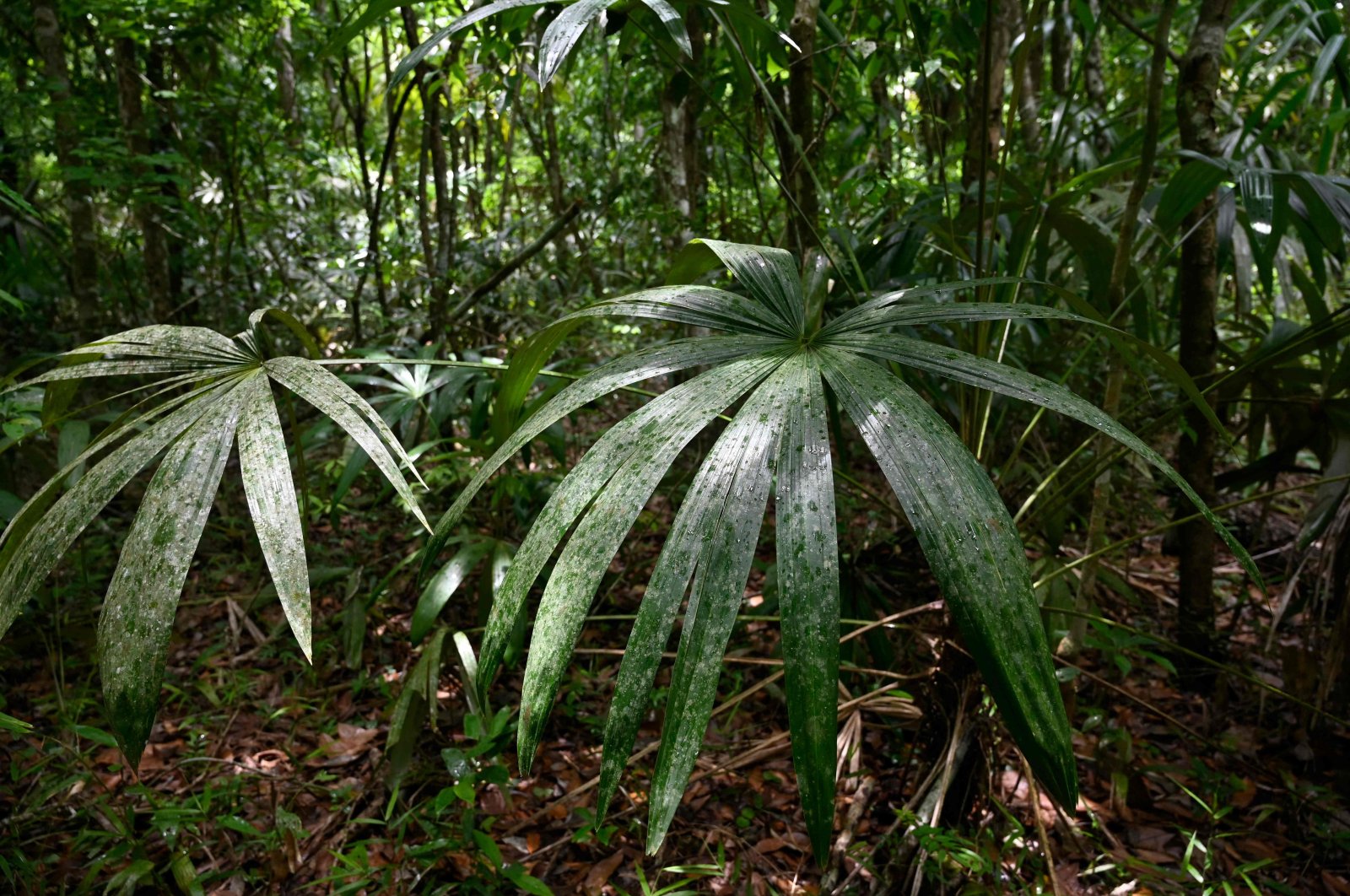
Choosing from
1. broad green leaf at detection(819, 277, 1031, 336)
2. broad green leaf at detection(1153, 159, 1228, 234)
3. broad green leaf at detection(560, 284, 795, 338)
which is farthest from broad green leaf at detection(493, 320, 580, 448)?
broad green leaf at detection(1153, 159, 1228, 234)

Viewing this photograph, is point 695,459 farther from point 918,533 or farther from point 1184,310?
point 918,533

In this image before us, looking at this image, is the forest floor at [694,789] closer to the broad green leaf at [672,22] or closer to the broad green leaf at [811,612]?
the broad green leaf at [811,612]

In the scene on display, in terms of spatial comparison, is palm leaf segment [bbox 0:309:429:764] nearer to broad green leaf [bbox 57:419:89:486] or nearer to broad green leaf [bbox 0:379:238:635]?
broad green leaf [bbox 0:379:238:635]

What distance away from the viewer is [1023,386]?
62 cm

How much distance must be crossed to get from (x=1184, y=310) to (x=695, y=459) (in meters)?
1.30

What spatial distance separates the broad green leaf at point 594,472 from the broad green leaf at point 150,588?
0.76 feet

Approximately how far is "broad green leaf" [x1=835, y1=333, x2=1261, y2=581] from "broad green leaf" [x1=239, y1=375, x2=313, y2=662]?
525mm

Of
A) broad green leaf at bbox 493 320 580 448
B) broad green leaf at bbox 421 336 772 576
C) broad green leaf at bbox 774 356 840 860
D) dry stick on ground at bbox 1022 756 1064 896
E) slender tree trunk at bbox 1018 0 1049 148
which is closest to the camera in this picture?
broad green leaf at bbox 774 356 840 860

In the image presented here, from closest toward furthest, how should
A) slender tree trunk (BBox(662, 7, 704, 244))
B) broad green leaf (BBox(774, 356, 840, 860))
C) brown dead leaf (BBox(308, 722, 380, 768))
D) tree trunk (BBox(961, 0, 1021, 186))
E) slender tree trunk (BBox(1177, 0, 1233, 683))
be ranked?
broad green leaf (BBox(774, 356, 840, 860)) < slender tree trunk (BBox(1177, 0, 1233, 683)) < brown dead leaf (BBox(308, 722, 380, 768)) < tree trunk (BBox(961, 0, 1021, 186)) < slender tree trunk (BBox(662, 7, 704, 244))

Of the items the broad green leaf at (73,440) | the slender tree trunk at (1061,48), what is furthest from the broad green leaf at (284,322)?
the slender tree trunk at (1061,48)

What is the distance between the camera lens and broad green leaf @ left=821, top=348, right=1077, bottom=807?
465mm

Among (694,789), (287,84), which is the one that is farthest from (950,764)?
(287,84)

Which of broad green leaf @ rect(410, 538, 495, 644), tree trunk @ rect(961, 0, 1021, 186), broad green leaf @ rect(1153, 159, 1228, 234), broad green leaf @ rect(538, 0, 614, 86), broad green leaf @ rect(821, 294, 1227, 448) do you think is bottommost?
broad green leaf @ rect(410, 538, 495, 644)

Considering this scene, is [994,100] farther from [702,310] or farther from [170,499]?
[170,499]
